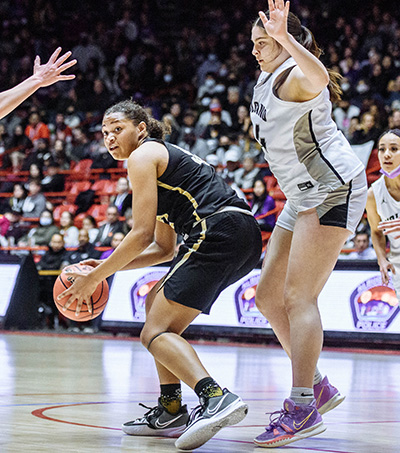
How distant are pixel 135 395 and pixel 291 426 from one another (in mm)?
1924

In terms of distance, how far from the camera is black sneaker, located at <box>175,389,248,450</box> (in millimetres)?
3387

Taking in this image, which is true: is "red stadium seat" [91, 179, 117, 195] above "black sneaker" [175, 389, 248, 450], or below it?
above

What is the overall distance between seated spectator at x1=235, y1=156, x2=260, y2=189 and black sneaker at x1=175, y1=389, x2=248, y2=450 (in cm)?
1023

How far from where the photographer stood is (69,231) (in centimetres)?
1426

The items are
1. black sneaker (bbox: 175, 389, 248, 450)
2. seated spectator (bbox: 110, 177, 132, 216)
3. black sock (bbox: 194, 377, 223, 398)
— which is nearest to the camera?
black sneaker (bbox: 175, 389, 248, 450)

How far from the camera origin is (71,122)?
19.0m

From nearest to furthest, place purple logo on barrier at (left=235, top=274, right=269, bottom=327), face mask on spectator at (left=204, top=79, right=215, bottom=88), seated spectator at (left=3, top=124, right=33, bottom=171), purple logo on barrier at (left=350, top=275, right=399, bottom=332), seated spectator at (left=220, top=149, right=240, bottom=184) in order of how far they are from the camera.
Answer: purple logo on barrier at (left=350, top=275, right=399, bottom=332) → purple logo on barrier at (left=235, top=274, right=269, bottom=327) → seated spectator at (left=220, top=149, right=240, bottom=184) → face mask on spectator at (left=204, top=79, right=215, bottom=88) → seated spectator at (left=3, top=124, right=33, bottom=171)

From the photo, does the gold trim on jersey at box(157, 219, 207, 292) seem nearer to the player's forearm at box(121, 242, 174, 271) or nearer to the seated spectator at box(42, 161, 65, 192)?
the player's forearm at box(121, 242, 174, 271)

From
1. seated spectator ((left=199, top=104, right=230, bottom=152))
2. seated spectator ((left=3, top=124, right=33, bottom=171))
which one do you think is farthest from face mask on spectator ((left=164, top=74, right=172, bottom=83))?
seated spectator ((left=199, top=104, right=230, bottom=152))

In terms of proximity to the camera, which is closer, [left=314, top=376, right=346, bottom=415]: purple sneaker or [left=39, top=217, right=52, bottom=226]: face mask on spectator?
[left=314, top=376, right=346, bottom=415]: purple sneaker

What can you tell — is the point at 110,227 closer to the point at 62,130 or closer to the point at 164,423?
the point at 62,130

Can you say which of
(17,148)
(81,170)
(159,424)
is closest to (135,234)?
(159,424)

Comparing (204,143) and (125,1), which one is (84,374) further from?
(125,1)

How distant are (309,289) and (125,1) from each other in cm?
1936
